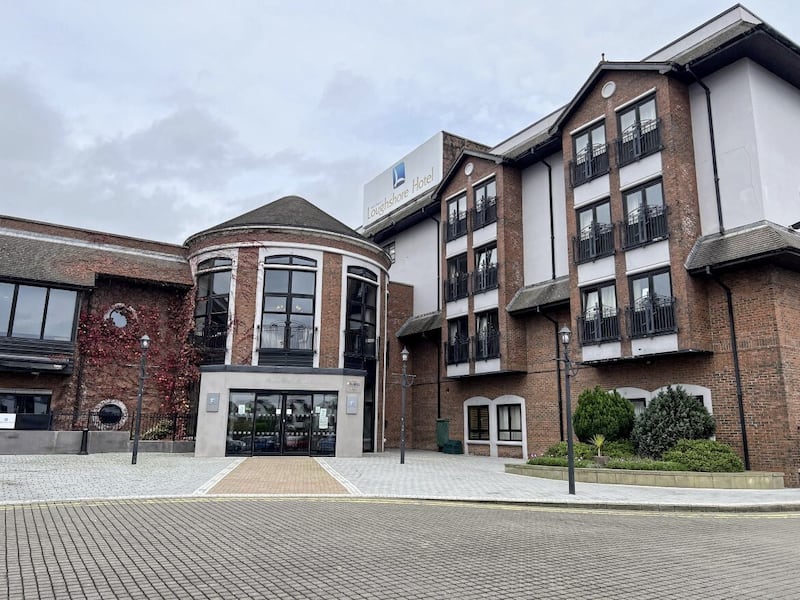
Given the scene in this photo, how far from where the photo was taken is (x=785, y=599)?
547cm

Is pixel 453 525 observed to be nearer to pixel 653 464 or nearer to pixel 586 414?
pixel 653 464

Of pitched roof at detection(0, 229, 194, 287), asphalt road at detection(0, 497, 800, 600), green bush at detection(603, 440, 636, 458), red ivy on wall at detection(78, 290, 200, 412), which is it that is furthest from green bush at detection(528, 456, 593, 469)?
pitched roof at detection(0, 229, 194, 287)

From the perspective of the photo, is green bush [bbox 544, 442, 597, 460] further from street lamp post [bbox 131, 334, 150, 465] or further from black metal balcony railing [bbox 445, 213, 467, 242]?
street lamp post [bbox 131, 334, 150, 465]

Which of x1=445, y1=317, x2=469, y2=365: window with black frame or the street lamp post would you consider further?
x1=445, y1=317, x2=469, y2=365: window with black frame

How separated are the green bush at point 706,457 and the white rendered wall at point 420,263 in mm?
14652

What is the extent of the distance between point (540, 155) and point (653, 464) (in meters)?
13.0

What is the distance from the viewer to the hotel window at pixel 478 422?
2481 cm

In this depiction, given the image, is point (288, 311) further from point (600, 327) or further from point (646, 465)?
point (646, 465)

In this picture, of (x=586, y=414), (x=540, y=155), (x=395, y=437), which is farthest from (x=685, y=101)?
(x=395, y=437)

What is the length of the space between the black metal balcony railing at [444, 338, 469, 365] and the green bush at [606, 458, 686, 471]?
9555 millimetres

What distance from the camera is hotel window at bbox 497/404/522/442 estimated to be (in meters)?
23.2

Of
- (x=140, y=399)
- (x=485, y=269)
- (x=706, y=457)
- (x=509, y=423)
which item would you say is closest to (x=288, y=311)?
(x=140, y=399)

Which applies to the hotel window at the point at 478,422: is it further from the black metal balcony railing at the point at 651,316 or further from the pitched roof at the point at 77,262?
the pitched roof at the point at 77,262

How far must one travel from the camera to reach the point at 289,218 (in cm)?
2459
